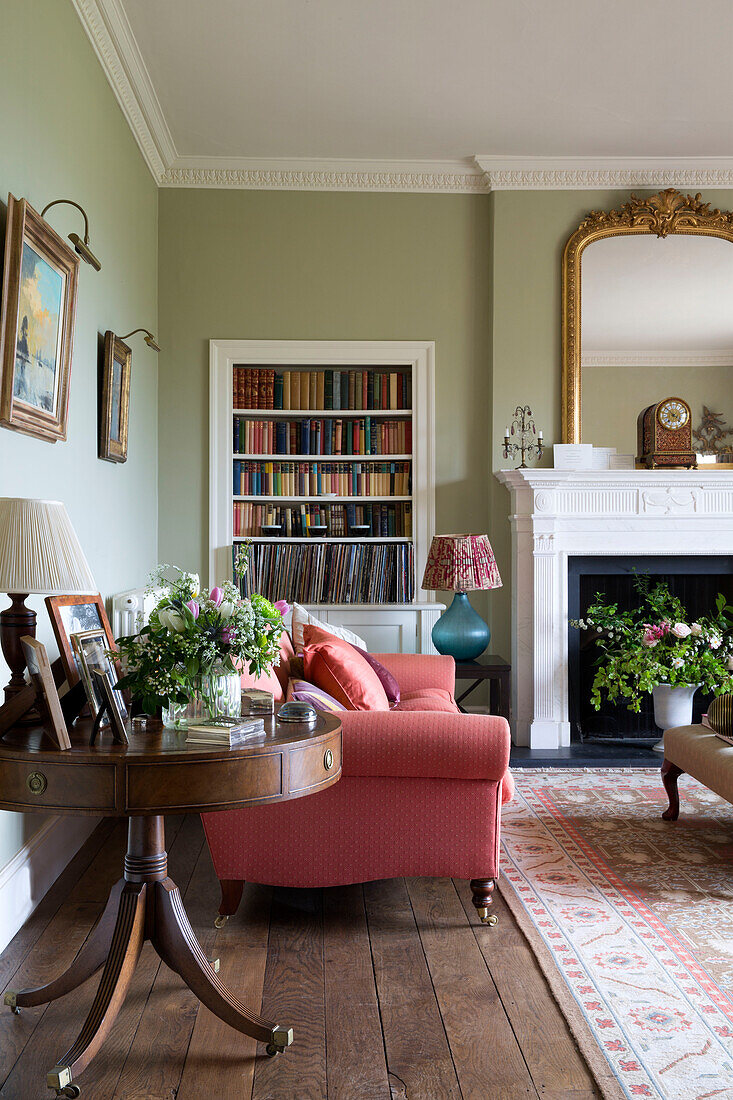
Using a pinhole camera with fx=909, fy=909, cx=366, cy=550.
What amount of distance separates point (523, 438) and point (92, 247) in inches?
101

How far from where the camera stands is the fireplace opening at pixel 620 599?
5121 millimetres

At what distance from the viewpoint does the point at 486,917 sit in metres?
2.76

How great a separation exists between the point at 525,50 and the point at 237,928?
3710 mm

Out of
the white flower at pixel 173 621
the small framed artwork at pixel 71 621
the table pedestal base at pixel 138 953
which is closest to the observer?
the table pedestal base at pixel 138 953

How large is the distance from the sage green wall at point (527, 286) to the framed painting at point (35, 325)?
272 cm

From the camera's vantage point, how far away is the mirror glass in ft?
16.7

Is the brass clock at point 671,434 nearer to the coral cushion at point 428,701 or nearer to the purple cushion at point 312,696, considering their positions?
the coral cushion at point 428,701

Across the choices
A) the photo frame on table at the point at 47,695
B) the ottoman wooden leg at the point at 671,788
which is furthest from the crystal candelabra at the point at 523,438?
the photo frame on table at the point at 47,695

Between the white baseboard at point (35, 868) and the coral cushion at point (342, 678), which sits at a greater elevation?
the coral cushion at point (342, 678)

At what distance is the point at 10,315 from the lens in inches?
103

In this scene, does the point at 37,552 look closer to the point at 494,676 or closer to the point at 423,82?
the point at 494,676

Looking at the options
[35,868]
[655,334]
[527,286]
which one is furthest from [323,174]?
[35,868]

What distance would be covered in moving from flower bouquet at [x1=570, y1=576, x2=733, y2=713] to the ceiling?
95.7 inches

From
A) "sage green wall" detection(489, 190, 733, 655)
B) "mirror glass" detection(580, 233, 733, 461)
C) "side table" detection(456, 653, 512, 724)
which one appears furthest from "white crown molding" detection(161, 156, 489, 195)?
"side table" detection(456, 653, 512, 724)
